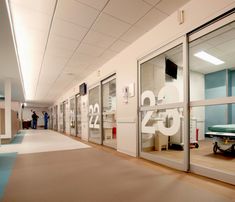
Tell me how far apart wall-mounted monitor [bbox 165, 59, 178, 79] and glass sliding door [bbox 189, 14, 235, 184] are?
0.54m

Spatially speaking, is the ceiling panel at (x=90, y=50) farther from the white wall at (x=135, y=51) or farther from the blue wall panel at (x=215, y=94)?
the blue wall panel at (x=215, y=94)

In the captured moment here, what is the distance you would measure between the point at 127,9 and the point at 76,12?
88 centimetres

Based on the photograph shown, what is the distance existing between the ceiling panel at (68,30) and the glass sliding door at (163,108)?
1.49 m

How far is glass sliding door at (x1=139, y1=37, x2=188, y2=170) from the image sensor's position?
2953 mm

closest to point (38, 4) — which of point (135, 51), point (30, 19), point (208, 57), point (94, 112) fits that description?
point (30, 19)

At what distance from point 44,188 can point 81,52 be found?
350 centimetres

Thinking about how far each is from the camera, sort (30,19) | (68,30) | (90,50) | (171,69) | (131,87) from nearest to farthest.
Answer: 1. (30,19)
2. (68,30)
3. (131,87)
4. (90,50)
5. (171,69)

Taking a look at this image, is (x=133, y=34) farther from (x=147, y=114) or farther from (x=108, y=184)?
(x=108, y=184)

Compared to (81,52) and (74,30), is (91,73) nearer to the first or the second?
(81,52)

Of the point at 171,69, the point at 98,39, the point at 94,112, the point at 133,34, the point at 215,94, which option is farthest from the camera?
the point at 215,94

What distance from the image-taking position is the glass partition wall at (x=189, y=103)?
2600 millimetres

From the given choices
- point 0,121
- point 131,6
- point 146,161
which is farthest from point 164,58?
point 0,121

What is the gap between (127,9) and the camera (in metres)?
2.72

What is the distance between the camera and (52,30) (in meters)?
3.32
